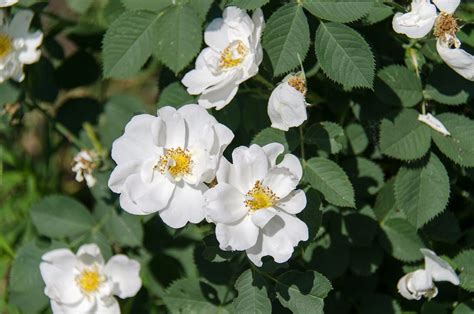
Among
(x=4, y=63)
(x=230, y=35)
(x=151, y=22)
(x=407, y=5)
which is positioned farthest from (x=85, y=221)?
(x=407, y=5)

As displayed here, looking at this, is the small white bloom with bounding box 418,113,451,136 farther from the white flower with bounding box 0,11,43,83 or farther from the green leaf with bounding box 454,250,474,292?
the white flower with bounding box 0,11,43,83

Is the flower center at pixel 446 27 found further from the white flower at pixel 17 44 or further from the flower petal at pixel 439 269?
the white flower at pixel 17 44

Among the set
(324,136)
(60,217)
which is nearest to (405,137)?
(324,136)

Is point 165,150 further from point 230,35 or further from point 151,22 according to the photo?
point 151,22

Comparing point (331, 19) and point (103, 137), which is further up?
point (331, 19)

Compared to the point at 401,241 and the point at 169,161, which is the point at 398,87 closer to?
the point at 401,241

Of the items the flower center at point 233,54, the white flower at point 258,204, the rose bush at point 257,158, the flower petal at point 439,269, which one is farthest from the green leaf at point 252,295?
the flower center at point 233,54
